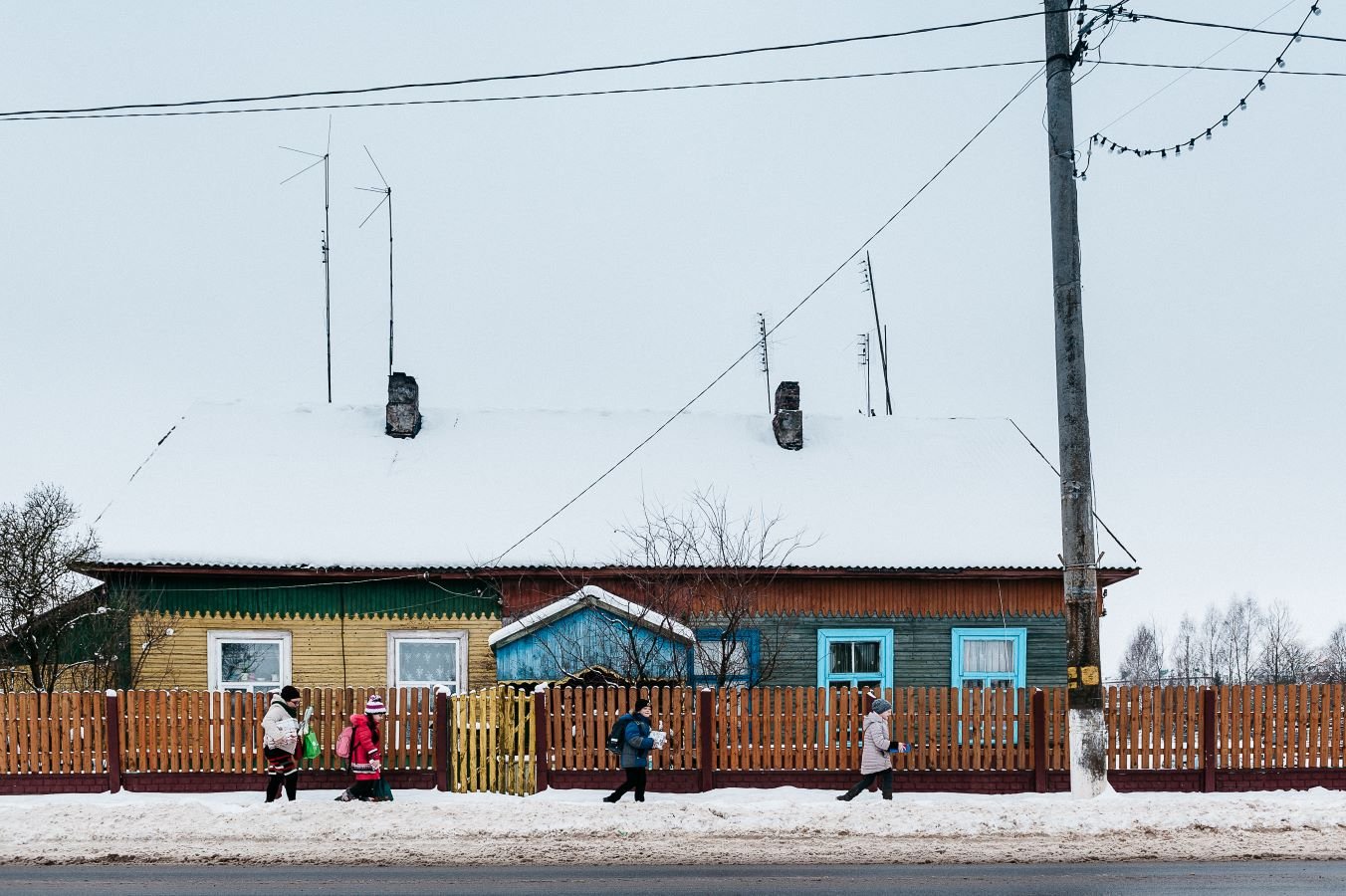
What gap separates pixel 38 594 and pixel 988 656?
1532 centimetres

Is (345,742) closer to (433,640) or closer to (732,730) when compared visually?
(732,730)

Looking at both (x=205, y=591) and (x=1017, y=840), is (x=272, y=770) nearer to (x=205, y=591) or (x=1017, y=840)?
(x=205, y=591)

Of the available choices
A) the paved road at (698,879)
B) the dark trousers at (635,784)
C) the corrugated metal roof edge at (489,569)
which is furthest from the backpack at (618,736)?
the corrugated metal roof edge at (489,569)

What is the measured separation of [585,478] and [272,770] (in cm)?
989

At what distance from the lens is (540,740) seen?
15.3 metres

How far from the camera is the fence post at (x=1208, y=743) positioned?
15398 mm

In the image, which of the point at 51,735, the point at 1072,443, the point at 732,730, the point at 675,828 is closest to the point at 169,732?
the point at 51,735

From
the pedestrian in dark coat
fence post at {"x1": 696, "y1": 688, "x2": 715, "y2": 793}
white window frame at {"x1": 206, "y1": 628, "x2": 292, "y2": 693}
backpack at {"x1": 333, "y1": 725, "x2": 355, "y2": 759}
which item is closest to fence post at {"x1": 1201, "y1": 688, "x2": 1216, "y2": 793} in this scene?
fence post at {"x1": 696, "y1": 688, "x2": 715, "y2": 793}

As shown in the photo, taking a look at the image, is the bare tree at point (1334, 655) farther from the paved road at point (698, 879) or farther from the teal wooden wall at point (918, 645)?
the paved road at point (698, 879)

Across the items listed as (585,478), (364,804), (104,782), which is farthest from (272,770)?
(585,478)

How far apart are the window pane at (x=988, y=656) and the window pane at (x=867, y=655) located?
4.97 feet

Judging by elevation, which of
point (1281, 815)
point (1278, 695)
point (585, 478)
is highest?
point (585, 478)

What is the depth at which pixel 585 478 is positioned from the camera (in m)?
23.8

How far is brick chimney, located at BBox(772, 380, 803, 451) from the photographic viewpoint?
2552 cm
